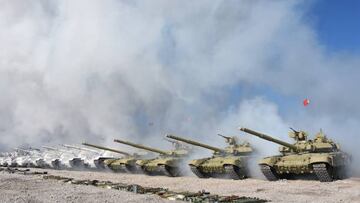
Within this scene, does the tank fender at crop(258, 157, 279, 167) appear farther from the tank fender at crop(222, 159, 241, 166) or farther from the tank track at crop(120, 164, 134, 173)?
the tank track at crop(120, 164, 134, 173)

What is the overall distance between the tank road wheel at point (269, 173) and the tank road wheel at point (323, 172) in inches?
102

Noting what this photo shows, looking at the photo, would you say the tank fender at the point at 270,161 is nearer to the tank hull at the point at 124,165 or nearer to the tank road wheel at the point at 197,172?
the tank road wheel at the point at 197,172

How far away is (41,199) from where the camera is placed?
722 inches

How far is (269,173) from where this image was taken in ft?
83.0

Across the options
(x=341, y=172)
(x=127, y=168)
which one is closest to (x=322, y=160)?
(x=341, y=172)

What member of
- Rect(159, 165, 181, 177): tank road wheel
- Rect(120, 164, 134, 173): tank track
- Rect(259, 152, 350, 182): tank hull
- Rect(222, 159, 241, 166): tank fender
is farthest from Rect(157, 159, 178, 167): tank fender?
Rect(259, 152, 350, 182): tank hull

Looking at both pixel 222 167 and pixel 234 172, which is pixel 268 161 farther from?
pixel 222 167

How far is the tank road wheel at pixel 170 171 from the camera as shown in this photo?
107 feet

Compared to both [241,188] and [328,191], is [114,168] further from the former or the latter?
[328,191]

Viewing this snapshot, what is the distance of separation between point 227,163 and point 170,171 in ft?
21.2

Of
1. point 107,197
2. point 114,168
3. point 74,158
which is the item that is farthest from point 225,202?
point 74,158

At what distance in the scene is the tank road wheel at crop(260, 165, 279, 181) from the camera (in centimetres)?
2506

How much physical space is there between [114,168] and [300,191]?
78.8 ft

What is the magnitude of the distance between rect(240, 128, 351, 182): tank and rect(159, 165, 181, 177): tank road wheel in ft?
26.8
